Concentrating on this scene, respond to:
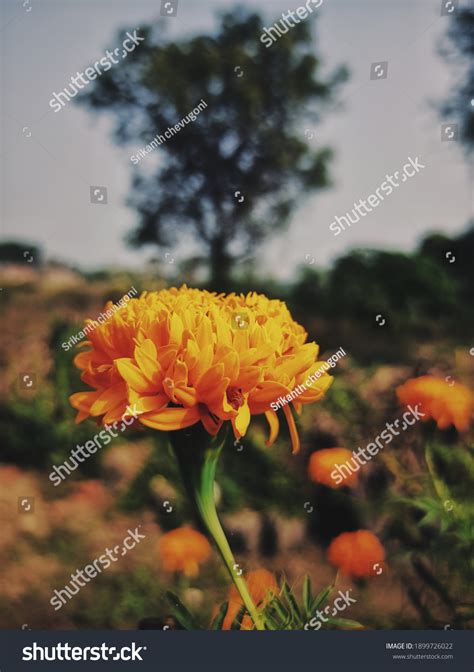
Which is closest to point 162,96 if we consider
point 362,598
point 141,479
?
point 141,479

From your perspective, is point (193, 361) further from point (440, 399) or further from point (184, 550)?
point (440, 399)

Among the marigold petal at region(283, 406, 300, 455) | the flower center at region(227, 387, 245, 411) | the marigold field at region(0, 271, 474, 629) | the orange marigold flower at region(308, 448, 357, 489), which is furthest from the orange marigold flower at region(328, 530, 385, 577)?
the flower center at region(227, 387, 245, 411)

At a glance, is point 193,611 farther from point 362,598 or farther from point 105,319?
point 105,319

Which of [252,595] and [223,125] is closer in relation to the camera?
[252,595]

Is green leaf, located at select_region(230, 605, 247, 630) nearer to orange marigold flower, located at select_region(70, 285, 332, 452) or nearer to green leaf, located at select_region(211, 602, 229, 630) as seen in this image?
green leaf, located at select_region(211, 602, 229, 630)

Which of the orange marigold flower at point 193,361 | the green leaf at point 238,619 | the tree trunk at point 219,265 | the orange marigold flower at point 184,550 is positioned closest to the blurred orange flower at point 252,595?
the green leaf at point 238,619

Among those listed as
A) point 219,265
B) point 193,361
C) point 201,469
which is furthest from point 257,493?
point 193,361
